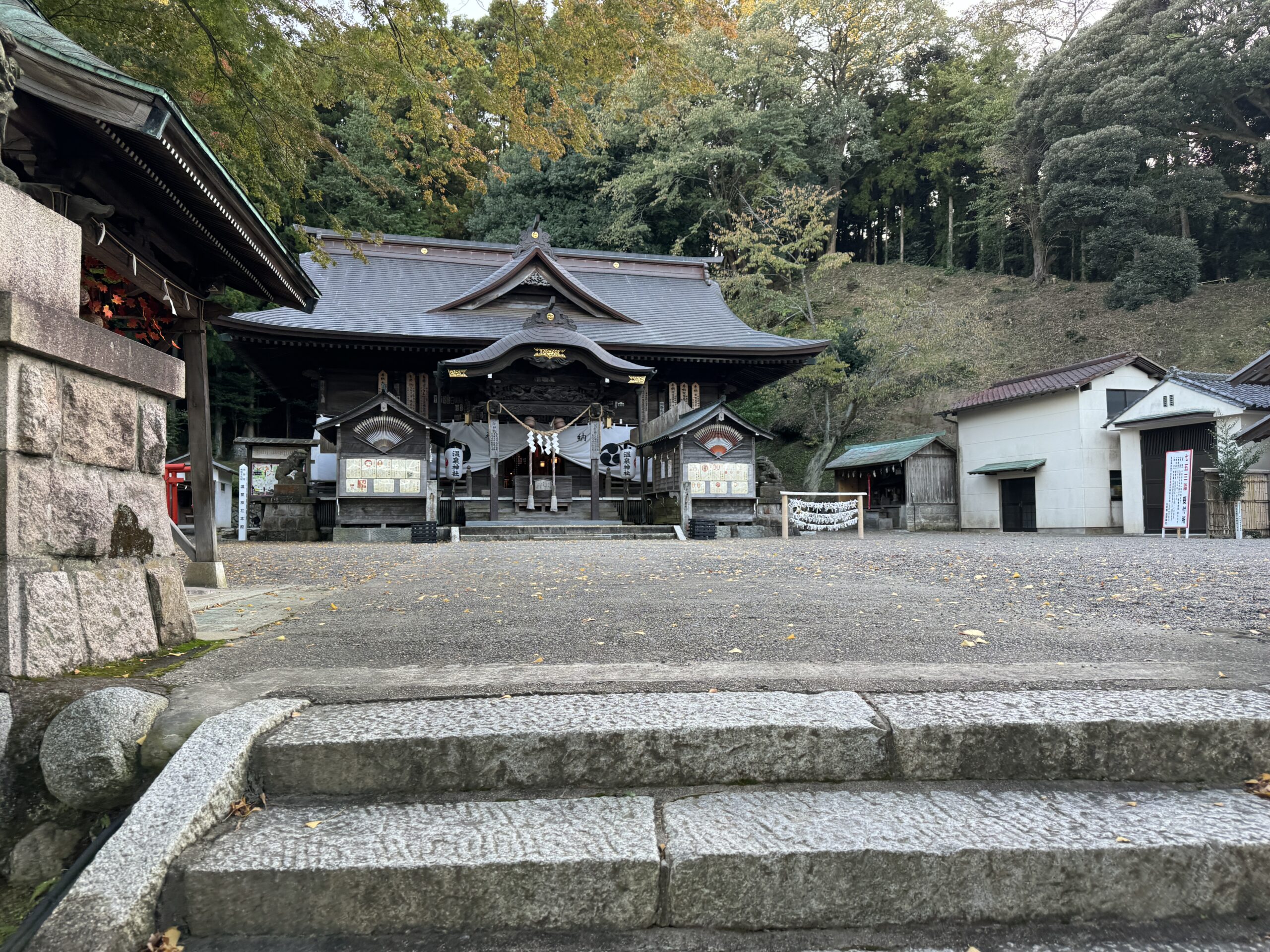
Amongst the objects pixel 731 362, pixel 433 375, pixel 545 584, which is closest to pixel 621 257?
pixel 731 362

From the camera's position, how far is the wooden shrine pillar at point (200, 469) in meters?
5.29

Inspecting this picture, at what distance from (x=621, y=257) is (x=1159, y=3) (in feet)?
72.6

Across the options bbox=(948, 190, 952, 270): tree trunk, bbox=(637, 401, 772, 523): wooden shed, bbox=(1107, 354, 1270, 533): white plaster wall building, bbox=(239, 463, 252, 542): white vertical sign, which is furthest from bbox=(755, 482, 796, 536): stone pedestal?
bbox=(948, 190, 952, 270): tree trunk

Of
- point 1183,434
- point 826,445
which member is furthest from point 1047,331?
point 1183,434

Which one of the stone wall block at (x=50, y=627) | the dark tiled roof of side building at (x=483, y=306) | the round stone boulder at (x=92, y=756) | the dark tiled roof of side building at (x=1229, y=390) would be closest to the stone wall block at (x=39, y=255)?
the stone wall block at (x=50, y=627)

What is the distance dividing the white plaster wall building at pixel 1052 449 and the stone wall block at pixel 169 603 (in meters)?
18.1

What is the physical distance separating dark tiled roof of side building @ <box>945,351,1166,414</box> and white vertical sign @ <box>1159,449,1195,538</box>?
10.5ft

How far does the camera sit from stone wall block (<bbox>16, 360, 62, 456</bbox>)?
2.05 m

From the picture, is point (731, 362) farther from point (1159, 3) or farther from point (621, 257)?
point (1159, 3)

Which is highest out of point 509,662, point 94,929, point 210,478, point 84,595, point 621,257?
point 621,257

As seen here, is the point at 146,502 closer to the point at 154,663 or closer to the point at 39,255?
the point at 154,663

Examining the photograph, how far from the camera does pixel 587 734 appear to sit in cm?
178

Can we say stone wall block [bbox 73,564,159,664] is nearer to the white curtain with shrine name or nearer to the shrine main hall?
the shrine main hall

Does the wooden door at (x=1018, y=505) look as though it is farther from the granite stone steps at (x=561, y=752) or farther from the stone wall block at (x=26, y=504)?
the stone wall block at (x=26, y=504)
